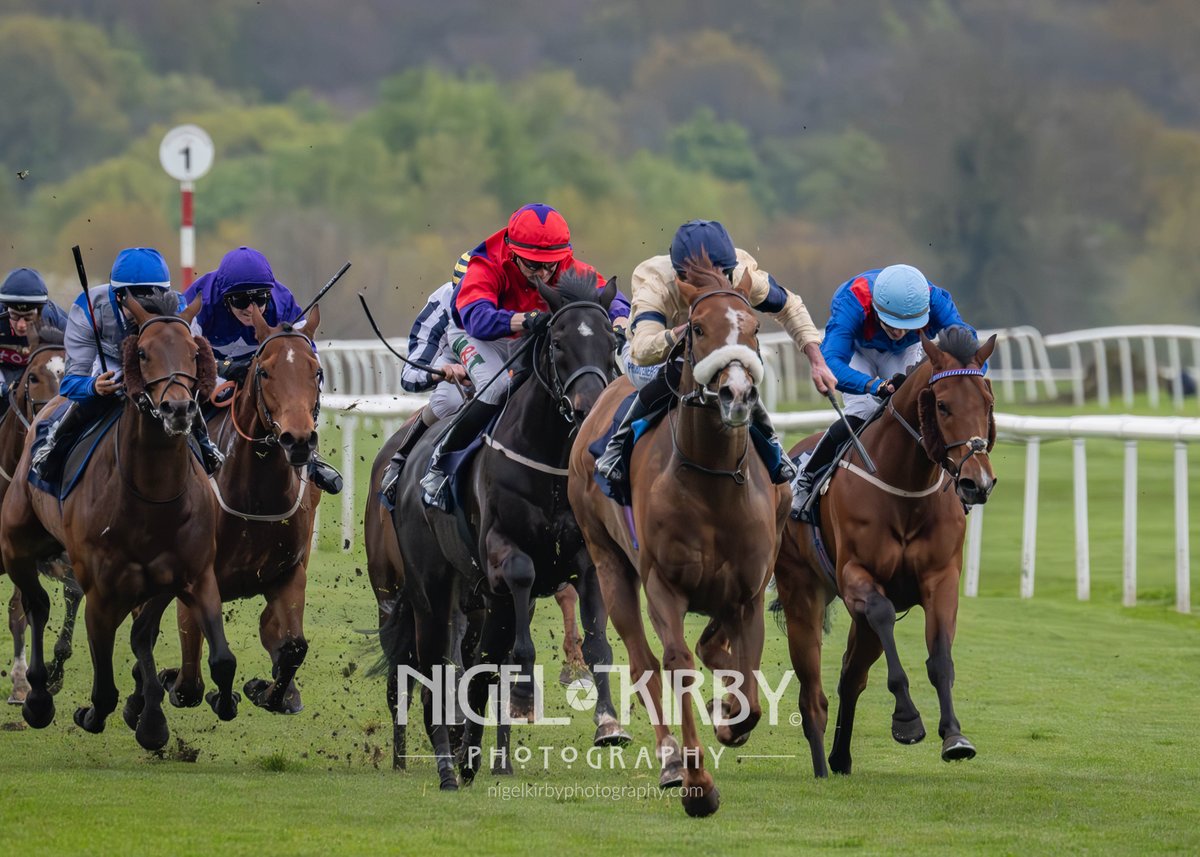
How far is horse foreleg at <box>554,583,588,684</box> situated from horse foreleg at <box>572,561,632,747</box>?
1.92 m

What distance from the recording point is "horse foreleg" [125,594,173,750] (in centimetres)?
672

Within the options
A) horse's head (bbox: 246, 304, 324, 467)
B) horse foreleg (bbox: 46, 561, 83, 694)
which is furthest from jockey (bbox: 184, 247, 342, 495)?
horse foreleg (bbox: 46, 561, 83, 694)

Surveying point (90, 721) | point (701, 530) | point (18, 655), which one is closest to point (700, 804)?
point (701, 530)

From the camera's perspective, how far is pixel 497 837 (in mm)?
5242

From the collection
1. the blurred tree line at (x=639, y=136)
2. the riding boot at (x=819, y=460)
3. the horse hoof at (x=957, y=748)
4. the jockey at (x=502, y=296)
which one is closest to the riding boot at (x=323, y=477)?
the jockey at (x=502, y=296)

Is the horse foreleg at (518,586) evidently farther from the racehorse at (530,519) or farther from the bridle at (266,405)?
the bridle at (266,405)

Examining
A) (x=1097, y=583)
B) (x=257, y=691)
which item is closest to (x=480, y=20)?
(x=1097, y=583)

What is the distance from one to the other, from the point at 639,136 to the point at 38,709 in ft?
131

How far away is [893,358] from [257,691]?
9.00ft

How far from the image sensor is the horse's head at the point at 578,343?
625 cm

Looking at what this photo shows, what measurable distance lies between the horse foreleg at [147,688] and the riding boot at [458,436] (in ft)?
3.38

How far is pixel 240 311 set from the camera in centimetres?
749

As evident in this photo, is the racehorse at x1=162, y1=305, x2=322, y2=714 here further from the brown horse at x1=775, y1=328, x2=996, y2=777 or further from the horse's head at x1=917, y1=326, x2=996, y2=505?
the horse's head at x1=917, y1=326, x2=996, y2=505

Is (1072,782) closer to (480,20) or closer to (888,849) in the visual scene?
(888,849)
